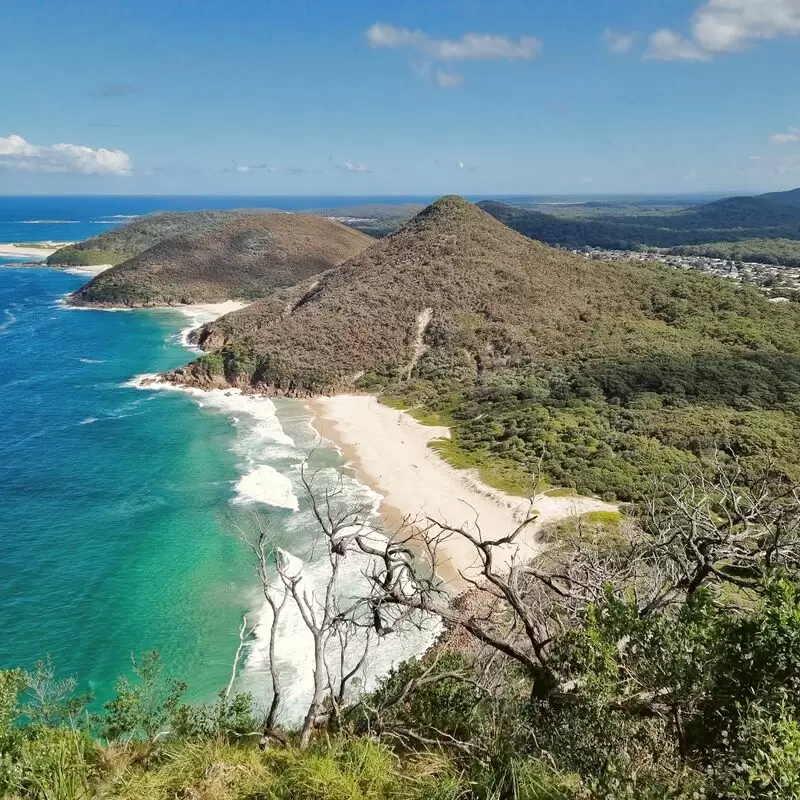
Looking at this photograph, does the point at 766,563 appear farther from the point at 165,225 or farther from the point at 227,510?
the point at 165,225

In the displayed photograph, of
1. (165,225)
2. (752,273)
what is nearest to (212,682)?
(752,273)

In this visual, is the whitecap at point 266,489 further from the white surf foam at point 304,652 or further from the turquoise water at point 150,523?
the white surf foam at point 304,652

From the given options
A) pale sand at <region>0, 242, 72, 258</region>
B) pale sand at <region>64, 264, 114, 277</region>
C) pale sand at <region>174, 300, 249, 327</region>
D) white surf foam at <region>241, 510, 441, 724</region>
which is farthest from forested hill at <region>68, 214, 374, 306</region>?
white surf foam at <region>241, 510, 441, 724</region>

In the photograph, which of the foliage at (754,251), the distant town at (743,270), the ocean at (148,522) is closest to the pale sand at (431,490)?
the ocean at (148,522)

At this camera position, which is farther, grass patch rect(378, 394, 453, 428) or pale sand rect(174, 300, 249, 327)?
pale sand rect(174, 300, 249, 327)

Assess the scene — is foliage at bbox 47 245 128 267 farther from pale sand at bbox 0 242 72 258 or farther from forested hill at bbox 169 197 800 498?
forested hill at bbox 169 197 800 498

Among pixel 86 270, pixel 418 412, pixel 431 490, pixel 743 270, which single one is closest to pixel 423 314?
pixel 418 412

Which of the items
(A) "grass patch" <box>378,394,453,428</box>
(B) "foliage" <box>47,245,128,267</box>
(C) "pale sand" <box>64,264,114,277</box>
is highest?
(B) "foliage" <box>47,245,128,267</box>
